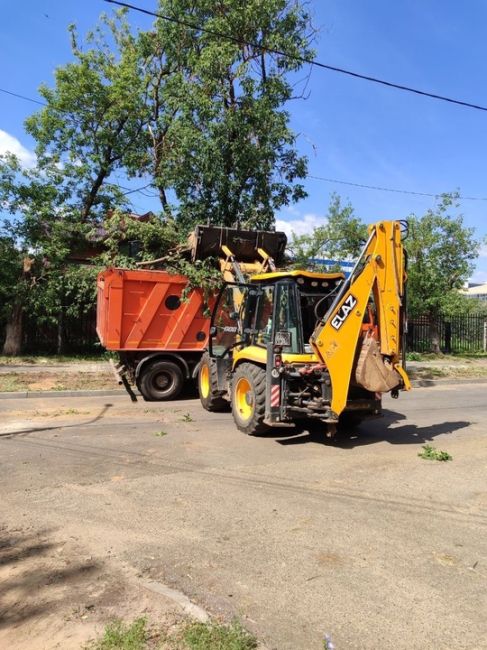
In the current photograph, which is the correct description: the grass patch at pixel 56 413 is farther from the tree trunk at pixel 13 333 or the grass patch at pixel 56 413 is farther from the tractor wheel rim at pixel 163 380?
the tree trunk at pixel 13 333

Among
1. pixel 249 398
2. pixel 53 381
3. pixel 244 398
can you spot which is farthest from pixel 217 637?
pixel 53 381

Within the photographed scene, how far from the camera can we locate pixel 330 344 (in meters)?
7.55

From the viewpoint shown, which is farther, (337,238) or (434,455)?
(337,238)

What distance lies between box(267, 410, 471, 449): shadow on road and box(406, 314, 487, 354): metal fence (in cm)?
1623

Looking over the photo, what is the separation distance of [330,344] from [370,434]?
2.19 metres

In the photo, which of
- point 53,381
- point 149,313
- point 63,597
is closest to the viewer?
point 63,597

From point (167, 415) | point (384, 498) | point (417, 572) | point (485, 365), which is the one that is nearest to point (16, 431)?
point (167, 415)

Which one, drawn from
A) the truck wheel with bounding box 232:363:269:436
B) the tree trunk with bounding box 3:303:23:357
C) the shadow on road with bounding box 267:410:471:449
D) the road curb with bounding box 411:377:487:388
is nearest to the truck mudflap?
the truck wheel with bounding box 232:363:269:436

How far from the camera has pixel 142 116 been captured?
1889 centimetres

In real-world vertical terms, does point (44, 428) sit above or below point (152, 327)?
below

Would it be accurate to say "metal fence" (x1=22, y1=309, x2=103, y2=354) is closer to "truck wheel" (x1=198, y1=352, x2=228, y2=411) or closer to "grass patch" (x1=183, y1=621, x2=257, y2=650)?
"truck wheel" (x1=198, y1=352, x2=228, y2=411)

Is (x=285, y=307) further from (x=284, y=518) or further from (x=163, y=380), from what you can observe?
(x=163, y=380)

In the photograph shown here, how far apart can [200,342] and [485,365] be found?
1386cm

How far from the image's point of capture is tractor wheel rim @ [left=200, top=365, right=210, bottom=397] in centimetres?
1054
